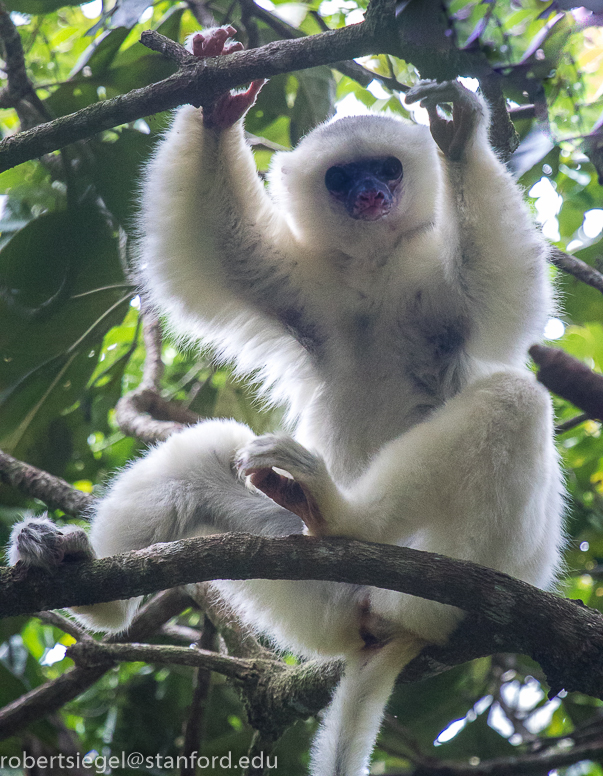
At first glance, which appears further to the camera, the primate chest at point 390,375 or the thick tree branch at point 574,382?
the primate chest at point 390,375

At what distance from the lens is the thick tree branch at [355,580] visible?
2848 millimetres

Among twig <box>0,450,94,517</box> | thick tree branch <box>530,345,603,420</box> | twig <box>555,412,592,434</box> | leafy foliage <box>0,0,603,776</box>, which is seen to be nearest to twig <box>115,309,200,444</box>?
leafy foliage <box>0,0,603,776</box>

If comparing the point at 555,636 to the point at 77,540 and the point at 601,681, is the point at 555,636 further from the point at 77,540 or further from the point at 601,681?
the point at 77,540

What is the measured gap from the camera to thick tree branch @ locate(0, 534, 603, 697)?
2.85m

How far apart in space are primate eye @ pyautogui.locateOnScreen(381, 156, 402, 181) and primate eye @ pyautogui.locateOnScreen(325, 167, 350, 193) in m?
0.22

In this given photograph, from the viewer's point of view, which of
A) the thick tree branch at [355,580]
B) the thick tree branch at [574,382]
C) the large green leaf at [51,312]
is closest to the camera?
the thick tree branch at [574,382]

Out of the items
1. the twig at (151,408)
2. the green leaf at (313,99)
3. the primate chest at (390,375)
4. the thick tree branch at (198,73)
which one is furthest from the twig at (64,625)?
the green leaf at (313,99)

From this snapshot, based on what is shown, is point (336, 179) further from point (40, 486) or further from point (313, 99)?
point (40, 486)

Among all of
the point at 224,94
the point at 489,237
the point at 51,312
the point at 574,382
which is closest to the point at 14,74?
the point at 51,312

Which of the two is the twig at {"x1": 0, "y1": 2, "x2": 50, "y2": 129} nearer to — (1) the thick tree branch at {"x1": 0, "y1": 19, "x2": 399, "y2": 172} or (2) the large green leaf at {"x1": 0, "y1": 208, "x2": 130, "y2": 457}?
(2) the large green leaf at {"x1": 0, "y1": 208, "x2": 130, "y2": 457}

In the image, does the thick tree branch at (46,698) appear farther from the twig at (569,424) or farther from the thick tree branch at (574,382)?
the twig at (569,424)

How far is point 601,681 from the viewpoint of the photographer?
287 cm

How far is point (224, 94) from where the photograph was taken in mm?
3941

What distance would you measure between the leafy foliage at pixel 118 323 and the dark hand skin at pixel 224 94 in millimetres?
1064
